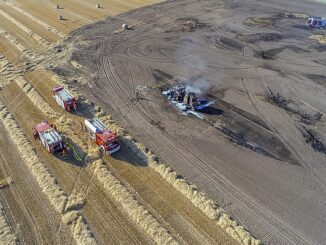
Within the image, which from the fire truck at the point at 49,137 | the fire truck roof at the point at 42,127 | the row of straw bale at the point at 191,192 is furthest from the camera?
the fire truck roof at the point at 42,127

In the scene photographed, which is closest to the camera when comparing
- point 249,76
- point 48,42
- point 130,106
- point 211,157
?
point 211,157

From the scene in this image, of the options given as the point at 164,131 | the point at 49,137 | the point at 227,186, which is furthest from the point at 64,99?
the point at 227,186

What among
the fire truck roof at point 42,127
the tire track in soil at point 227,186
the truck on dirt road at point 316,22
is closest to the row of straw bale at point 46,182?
the fire truck roof at point 42,127

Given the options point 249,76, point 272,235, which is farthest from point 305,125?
point 272,235

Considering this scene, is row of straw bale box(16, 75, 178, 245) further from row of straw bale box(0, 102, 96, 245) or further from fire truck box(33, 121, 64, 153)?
fire truck box(33, 121, 64, 153)

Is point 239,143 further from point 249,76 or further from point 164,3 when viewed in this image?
point 164,3

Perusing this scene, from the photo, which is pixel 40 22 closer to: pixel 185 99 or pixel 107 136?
pixel 185 99

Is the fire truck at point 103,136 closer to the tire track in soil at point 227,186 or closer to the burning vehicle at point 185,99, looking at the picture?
the tire track in soil at point 227,186

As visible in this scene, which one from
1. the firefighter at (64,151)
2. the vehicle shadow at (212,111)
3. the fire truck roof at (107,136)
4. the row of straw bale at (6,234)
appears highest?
the fire truck roof at (107,136)
